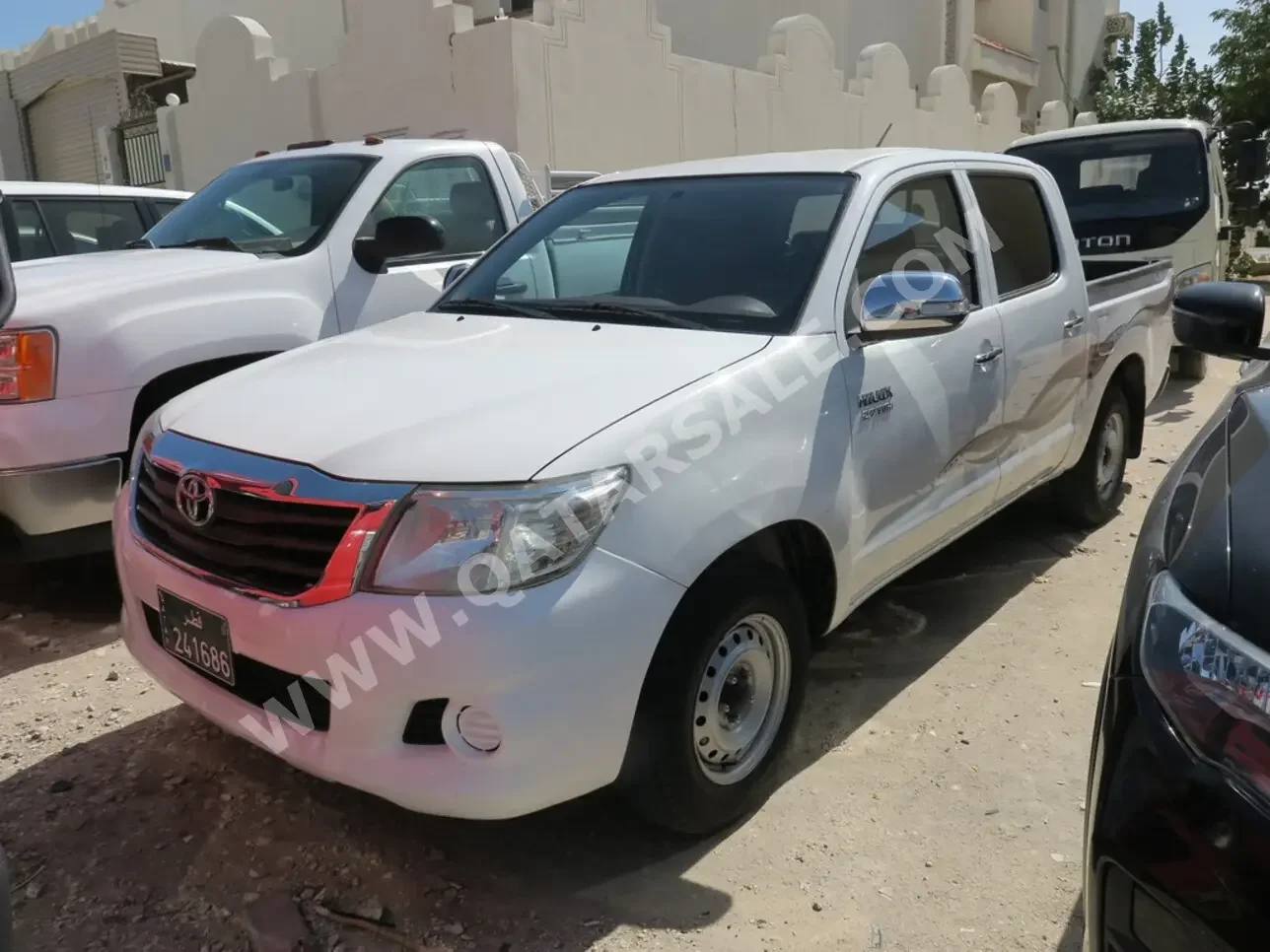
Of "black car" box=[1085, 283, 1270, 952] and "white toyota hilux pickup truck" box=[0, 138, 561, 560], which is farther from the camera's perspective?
"white toyota hilux pickup truck" box=[0, 138, 561, 560]

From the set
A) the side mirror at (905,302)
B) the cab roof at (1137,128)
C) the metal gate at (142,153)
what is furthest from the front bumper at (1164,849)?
the metal gate at (142,153)

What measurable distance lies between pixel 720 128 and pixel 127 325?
10.2 m

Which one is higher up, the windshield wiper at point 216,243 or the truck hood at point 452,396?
the windshield wiper at point 216,243

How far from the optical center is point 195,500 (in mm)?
2605

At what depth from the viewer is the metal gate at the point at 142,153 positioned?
15141 millimetres

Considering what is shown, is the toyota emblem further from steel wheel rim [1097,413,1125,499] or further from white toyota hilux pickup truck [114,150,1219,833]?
steel wheel rim [1097,413,1125,499]

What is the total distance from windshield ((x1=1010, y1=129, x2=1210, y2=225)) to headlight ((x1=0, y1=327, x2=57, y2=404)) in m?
7.70

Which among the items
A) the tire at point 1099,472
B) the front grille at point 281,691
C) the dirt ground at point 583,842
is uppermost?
the front grille at point 281,691

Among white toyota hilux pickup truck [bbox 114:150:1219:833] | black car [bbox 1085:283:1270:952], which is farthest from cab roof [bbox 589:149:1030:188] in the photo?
black car [bbox 1085:283:1270:952]

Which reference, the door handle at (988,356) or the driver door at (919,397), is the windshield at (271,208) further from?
the door handle at (988,356)

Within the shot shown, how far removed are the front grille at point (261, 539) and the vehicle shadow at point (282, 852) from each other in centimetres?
82

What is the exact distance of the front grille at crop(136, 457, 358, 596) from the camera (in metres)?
2.37

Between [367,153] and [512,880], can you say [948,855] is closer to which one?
[512,880]

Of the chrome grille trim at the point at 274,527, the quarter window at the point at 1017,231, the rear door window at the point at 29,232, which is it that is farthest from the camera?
the rear door window at the point at 29,232
